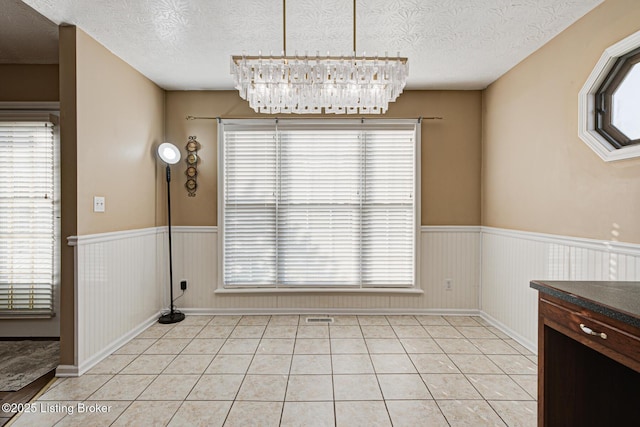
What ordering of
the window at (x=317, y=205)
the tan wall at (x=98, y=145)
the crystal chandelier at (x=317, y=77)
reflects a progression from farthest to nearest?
1. the window at (x=317, y=205)
2. the tan wall at (x=98, y=145)
3. the crystal chandelier at (x=317, y=77)

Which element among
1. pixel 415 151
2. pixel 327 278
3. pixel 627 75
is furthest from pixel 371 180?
pixel 627 75

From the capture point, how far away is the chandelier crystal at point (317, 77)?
197cm

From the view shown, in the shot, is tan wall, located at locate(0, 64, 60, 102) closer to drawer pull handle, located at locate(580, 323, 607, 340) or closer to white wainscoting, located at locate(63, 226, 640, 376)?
white wainscoting, located at locate(63, 226, 640, 376)

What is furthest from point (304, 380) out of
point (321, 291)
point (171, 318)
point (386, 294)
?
point (171, 318)

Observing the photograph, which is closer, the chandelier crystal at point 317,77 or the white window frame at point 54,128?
the chandelier crystal at point 317,77

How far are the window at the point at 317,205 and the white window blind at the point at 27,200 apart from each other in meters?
1.58

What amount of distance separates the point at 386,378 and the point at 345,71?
2.10 m

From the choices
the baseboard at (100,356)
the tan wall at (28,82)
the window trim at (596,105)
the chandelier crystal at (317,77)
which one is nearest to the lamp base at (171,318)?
the baseboard at (100,356)

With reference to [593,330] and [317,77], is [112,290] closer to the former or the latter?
[317,77]

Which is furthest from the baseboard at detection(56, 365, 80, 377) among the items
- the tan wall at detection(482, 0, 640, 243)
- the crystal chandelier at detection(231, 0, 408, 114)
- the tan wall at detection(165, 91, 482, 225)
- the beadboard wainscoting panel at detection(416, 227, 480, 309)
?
the tan wall at detection(482, 0, 640, 243)

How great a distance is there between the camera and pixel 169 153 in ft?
11.8

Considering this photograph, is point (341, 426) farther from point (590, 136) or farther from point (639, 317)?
point (590, 136)

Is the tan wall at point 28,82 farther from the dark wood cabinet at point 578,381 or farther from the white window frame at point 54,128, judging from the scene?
the dark wood cabinet at point 578,381

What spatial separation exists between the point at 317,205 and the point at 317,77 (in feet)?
6.54
